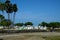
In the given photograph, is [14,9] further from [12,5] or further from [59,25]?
[59,25]

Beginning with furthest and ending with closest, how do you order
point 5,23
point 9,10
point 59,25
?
1. point 59,25
2. point 5,23
3. point 9,10

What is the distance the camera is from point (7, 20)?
351ft

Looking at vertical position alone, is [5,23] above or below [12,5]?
below

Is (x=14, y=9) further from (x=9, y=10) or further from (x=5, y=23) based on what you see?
(x=5, y=23)

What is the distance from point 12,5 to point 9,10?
11.0ft

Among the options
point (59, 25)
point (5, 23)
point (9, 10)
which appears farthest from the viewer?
point (59, 25)

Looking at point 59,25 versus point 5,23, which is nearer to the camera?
point 5,23

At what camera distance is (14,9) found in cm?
9475

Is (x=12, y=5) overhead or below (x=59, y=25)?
overhead

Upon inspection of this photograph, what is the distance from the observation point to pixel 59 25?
154375 millimetres

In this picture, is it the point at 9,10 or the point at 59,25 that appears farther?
the point at 59,25

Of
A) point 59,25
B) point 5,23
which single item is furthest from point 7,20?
point 59,25

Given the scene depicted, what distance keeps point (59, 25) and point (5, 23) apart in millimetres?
60195

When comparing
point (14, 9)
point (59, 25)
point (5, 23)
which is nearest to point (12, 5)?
point (14, 9)
